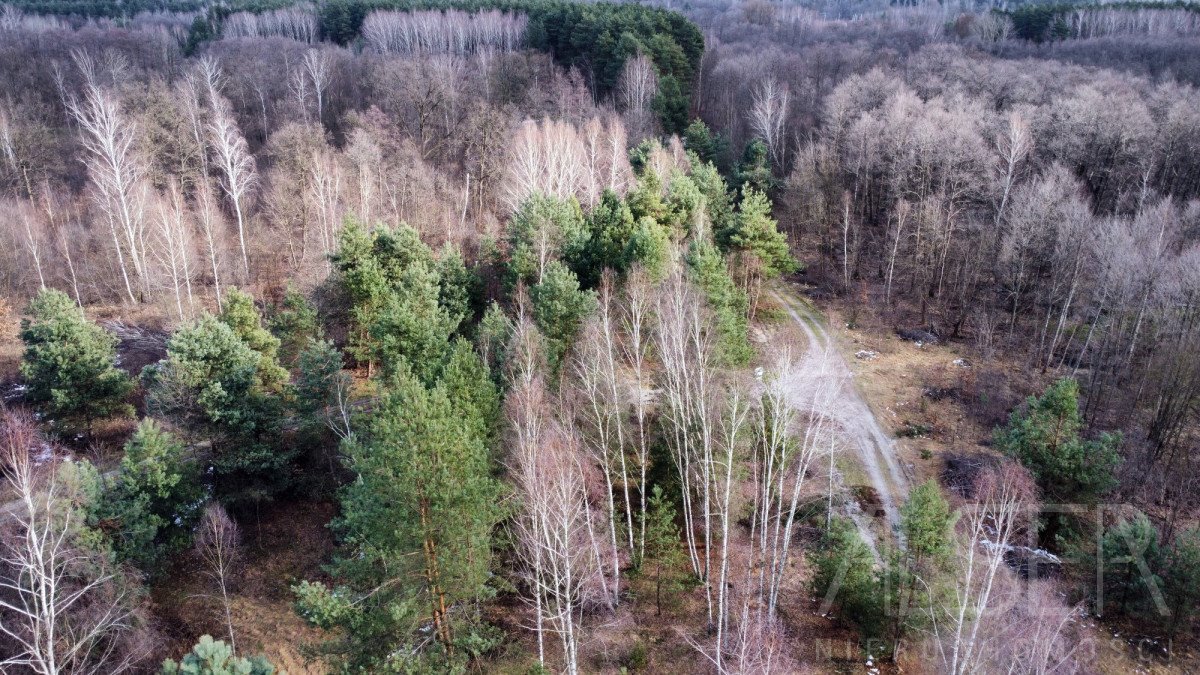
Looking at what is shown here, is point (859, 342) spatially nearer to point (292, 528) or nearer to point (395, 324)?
point (395, 324)

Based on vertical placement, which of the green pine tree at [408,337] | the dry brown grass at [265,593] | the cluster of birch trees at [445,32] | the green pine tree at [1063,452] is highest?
the cluster of birch trees at [445,32]

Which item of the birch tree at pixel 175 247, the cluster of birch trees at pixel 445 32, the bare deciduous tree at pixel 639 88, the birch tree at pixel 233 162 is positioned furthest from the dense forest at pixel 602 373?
the cluster of birch trees at pixel 445 32

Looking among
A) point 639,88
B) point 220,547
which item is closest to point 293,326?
point 220,547

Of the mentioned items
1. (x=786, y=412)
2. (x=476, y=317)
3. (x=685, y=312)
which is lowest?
(x=476, y=317)

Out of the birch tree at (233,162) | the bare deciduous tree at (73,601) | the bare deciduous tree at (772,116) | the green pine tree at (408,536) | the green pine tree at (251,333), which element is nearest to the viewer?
the green pine tree at (408,536)

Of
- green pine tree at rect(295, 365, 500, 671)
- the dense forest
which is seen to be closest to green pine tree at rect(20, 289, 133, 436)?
the dense forest

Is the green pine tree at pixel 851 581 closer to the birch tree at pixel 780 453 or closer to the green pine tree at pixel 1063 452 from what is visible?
the birch tree at pixel 780 453

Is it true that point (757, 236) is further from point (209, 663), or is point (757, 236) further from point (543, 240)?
point (209, 663)

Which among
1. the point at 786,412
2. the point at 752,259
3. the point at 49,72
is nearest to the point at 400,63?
the point at 49,72
